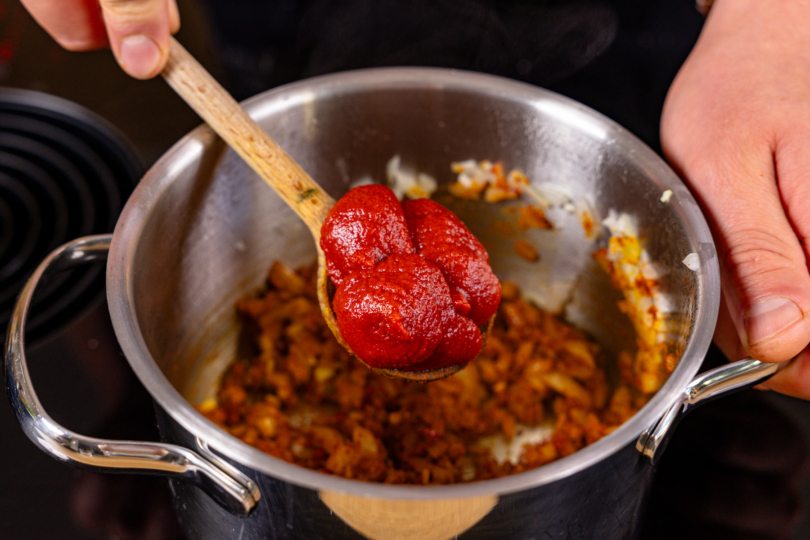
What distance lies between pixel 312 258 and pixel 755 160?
81 centimetres

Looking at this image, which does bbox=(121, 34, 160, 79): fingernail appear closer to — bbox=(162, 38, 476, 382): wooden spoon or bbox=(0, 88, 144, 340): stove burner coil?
bbox=(162, 38, 476, 382): wooden spoon

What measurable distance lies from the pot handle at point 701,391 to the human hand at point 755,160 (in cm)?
3

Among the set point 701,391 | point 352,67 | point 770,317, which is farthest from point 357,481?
point 352,67

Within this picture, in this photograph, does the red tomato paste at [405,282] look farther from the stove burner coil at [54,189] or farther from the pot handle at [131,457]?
the stove burner coil at [54,189]

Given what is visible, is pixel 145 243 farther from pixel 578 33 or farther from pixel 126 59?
pixel 578 33

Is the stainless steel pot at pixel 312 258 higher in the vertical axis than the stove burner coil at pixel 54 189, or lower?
lower

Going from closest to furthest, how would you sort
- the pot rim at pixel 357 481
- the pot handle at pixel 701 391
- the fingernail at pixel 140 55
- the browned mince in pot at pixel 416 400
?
the pot rim at pixel 357 481, the pot handle at pixel 701 391, the fingernail at pixel 140 55, the browned mince in pot at pixel 416 400

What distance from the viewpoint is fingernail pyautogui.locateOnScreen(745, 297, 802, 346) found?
2.74 ft

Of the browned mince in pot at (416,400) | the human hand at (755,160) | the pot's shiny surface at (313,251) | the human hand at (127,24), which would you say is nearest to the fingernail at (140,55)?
the human hand at (127,24)

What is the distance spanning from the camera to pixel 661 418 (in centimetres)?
76

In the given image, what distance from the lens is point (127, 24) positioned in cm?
96

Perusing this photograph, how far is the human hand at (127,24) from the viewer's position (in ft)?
3.12

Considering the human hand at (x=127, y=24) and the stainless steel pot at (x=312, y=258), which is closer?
the stainless steel pot at (x=312, y=258)

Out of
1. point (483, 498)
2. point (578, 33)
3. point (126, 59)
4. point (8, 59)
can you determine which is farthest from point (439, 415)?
point (8, 59)
